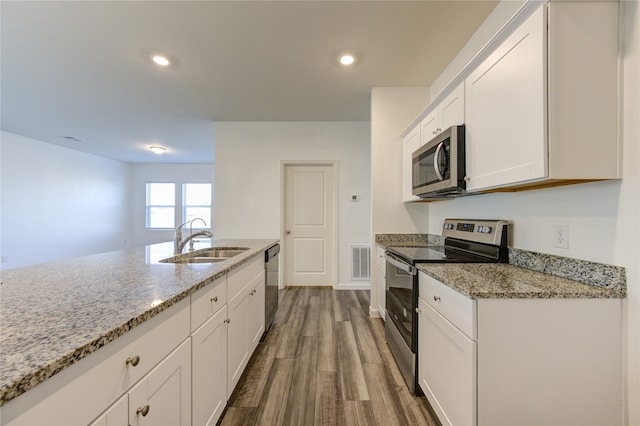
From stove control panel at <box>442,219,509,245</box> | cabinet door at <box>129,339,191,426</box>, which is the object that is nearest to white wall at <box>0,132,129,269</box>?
cabinet door at <box>129,339,191,426</box>

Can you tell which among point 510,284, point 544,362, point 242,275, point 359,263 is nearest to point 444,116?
point 510,284

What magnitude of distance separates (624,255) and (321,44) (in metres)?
2.34

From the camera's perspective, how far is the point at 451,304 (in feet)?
4.01

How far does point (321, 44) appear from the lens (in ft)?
7.32

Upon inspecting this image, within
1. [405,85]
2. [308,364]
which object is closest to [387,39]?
[405,85]

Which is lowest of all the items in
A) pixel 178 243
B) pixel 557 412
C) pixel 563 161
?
pixel 557 412

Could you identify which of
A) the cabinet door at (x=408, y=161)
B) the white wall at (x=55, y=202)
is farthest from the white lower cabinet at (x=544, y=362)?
the white wall at (x=55, y=202)

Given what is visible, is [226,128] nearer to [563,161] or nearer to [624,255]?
[563,161]

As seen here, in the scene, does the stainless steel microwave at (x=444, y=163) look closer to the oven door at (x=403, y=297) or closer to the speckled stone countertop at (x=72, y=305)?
the oven door at (x=403, y=297)

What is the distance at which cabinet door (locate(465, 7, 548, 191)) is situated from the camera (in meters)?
1.09

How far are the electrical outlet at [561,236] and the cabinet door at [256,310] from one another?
1883mm

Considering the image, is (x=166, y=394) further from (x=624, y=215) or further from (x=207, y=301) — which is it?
(x=624, y=215)

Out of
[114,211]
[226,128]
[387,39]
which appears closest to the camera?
[387,39]

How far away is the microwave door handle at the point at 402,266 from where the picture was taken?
1646 millimetres
